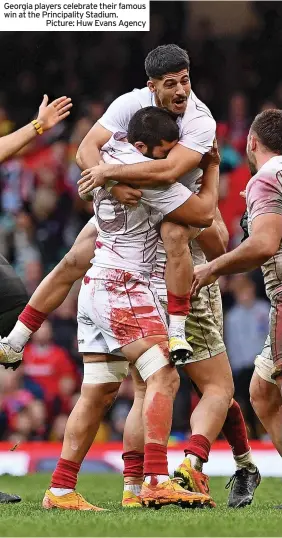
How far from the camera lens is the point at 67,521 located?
486 cm

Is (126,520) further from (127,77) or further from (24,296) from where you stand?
(127,77)

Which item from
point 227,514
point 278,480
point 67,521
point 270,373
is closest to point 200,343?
point 270,373

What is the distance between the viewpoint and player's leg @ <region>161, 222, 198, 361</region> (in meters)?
5.58

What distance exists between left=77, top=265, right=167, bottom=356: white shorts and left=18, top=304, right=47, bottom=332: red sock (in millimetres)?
892

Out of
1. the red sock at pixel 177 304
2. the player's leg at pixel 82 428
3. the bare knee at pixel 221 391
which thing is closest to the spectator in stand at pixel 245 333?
the bare knee at pixel 221 391

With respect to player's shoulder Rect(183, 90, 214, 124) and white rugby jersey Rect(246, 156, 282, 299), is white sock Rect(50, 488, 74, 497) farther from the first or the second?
player's shoulder Rect(183, 90, 214, 124)

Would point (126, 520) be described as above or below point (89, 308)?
below

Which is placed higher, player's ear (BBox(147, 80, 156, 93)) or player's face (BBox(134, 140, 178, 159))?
player's ear (BBox(147, 80, 156, 93))

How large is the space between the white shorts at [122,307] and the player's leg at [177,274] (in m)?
0.07

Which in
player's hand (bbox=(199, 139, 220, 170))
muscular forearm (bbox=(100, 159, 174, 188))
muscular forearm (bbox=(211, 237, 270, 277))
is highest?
player's hand (bbox=(199, 139, 220, 170))

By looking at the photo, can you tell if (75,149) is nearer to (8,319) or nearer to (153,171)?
(8,319)

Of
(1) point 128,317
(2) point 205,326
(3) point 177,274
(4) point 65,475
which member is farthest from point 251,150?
(4) point 65,475

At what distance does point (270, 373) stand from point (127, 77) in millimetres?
8686

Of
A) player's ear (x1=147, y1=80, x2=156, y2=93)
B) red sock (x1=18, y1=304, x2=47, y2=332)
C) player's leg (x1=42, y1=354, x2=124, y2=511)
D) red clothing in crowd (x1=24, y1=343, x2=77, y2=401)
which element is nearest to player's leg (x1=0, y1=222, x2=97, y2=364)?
red sock (x1=18, y1=304, x2=47, y2=332)
